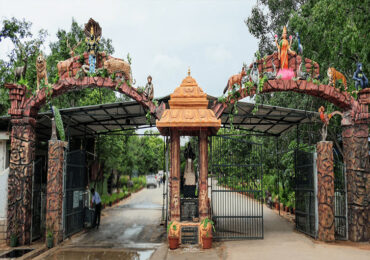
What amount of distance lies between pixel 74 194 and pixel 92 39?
4840mm

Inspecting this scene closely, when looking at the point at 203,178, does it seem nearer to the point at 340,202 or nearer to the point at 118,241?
the point at 118,241

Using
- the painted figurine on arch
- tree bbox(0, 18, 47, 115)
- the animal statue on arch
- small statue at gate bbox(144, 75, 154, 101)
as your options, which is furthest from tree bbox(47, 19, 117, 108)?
the painted figurine on arch

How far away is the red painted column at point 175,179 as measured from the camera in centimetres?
920

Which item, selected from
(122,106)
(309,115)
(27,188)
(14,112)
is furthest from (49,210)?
(309,115)

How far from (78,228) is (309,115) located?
846 cm

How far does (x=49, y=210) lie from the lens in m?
9.38

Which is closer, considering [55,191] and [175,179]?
[175,179]

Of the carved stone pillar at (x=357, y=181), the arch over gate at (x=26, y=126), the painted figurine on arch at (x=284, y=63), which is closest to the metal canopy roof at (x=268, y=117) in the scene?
the painted figurine on arch at (x=284, y=63)

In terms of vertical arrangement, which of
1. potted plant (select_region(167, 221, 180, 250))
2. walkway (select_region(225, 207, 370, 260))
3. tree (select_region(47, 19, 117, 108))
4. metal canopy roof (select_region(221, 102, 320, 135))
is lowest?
walkway (select_region(225, 207, 370, 260))

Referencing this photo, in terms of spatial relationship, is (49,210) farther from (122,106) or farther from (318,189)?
(318,189)

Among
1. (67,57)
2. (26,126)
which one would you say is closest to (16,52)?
(67,57)

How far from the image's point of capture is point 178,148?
31.0 ft

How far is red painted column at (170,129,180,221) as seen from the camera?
920 cm

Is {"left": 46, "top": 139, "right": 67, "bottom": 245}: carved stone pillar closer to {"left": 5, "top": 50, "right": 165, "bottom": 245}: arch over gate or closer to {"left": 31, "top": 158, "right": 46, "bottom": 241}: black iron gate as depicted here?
{"left": 5, "top": 50, "right": 165, "bottom": 245}: arch over gate
